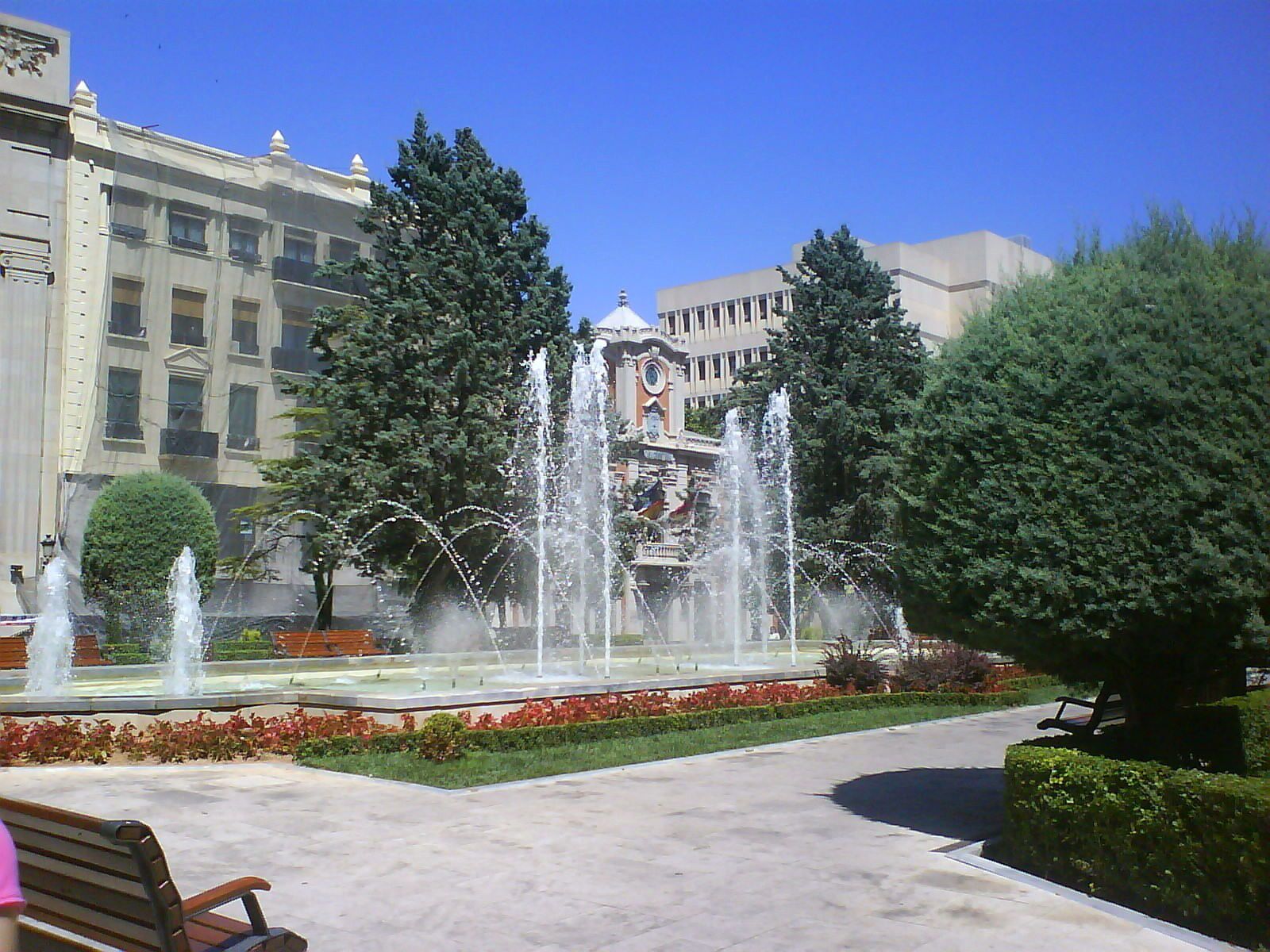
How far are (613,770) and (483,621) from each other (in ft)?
58.2

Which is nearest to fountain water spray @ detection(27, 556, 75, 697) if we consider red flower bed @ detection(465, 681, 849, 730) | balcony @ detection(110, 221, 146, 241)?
red flower bed @ detection(465, 681, 849, 730)

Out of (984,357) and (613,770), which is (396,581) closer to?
(613,770)

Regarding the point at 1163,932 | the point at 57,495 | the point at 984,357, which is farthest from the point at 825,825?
the point at 57,495

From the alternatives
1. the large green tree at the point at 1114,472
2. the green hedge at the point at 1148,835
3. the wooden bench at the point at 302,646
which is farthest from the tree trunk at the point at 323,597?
the green hedge at the point at 1148,835

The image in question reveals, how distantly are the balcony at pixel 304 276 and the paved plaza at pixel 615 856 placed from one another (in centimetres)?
2634

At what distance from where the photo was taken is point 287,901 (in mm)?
6363

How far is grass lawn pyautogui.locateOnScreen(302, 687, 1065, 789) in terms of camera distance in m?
10.5

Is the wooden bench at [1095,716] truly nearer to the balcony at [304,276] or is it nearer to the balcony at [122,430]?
the balcony at [122,430]

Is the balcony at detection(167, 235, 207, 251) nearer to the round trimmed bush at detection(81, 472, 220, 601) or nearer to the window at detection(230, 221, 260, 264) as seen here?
the window at detection(230, 221, 260, 264)

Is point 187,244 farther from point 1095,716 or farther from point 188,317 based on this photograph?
point 1095,716

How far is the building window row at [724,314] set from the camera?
250 feet

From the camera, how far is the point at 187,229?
3388 cm

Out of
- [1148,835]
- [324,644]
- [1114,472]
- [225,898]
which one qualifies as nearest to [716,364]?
[324,644]

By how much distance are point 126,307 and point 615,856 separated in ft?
96.4
